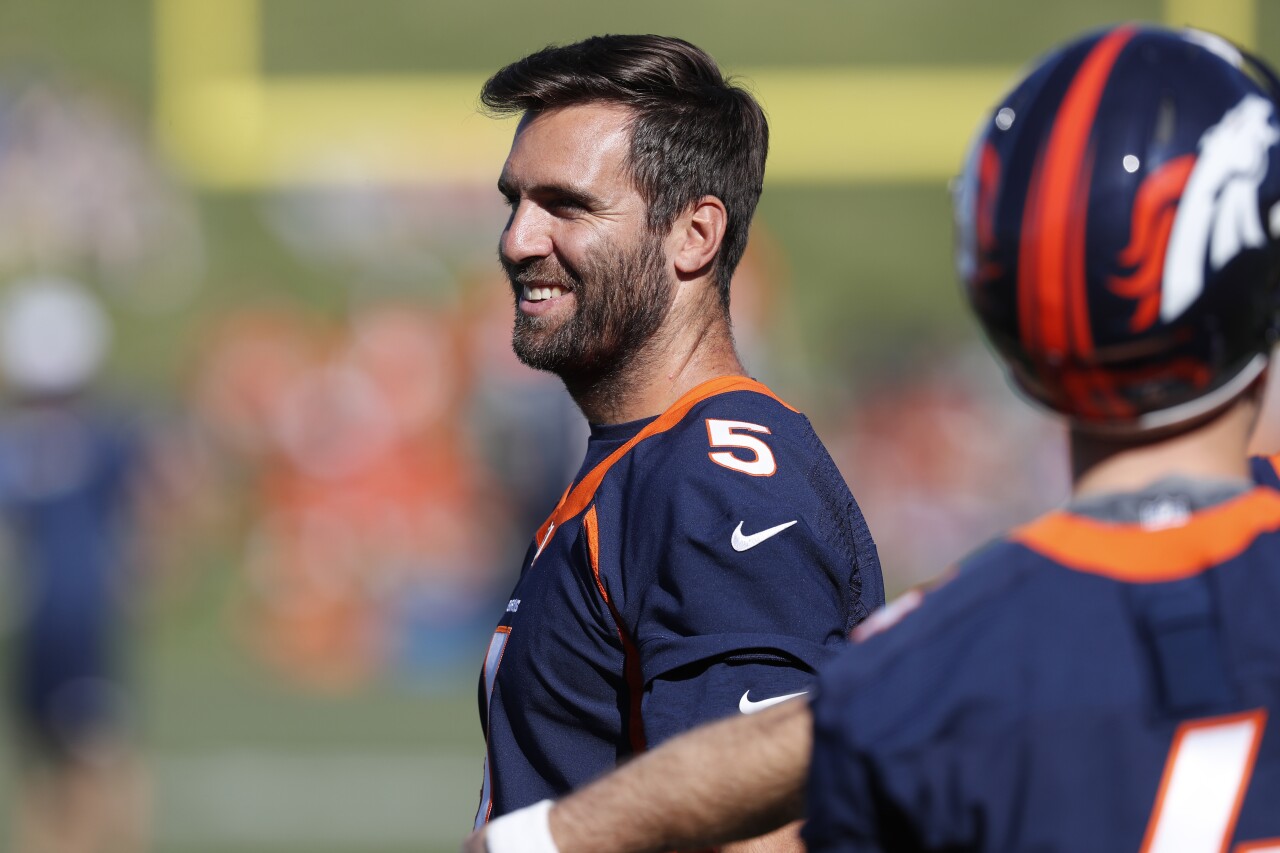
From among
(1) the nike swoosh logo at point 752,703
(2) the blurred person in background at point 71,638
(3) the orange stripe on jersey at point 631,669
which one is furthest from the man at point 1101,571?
(2) the blurred person in background at point 71,638

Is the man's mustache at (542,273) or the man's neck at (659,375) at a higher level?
the man's mustache at (542,273)

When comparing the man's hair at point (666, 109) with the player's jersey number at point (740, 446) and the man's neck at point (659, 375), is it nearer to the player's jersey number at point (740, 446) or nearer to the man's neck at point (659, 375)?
the man's neck at point (659, 375)

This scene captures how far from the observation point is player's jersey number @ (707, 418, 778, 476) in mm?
2301

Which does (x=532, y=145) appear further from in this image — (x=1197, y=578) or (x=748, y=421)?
(x=1197, y=578)

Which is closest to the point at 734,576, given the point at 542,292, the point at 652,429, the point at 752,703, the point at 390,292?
the point at 752,703

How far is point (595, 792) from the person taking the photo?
1.50 meters

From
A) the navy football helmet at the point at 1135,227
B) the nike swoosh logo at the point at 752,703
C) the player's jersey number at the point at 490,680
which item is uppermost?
the navy football helmet at the point at 1135,227

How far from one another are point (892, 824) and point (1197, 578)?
32 centimetres

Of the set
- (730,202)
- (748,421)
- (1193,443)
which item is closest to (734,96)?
(730,202)

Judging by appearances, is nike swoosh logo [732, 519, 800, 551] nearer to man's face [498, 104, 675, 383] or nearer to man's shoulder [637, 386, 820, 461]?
man's shoulder [637, 386, 820, 461]

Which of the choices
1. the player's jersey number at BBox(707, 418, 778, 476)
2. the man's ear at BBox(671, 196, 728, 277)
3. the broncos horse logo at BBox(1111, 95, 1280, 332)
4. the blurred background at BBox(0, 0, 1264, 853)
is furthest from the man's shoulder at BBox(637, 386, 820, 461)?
the blurred background at BBox(0, 0, 1264, 853)

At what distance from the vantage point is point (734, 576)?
7.18 feet

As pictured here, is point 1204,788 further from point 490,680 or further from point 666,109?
point 666,109

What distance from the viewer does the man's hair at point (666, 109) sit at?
106 inches
